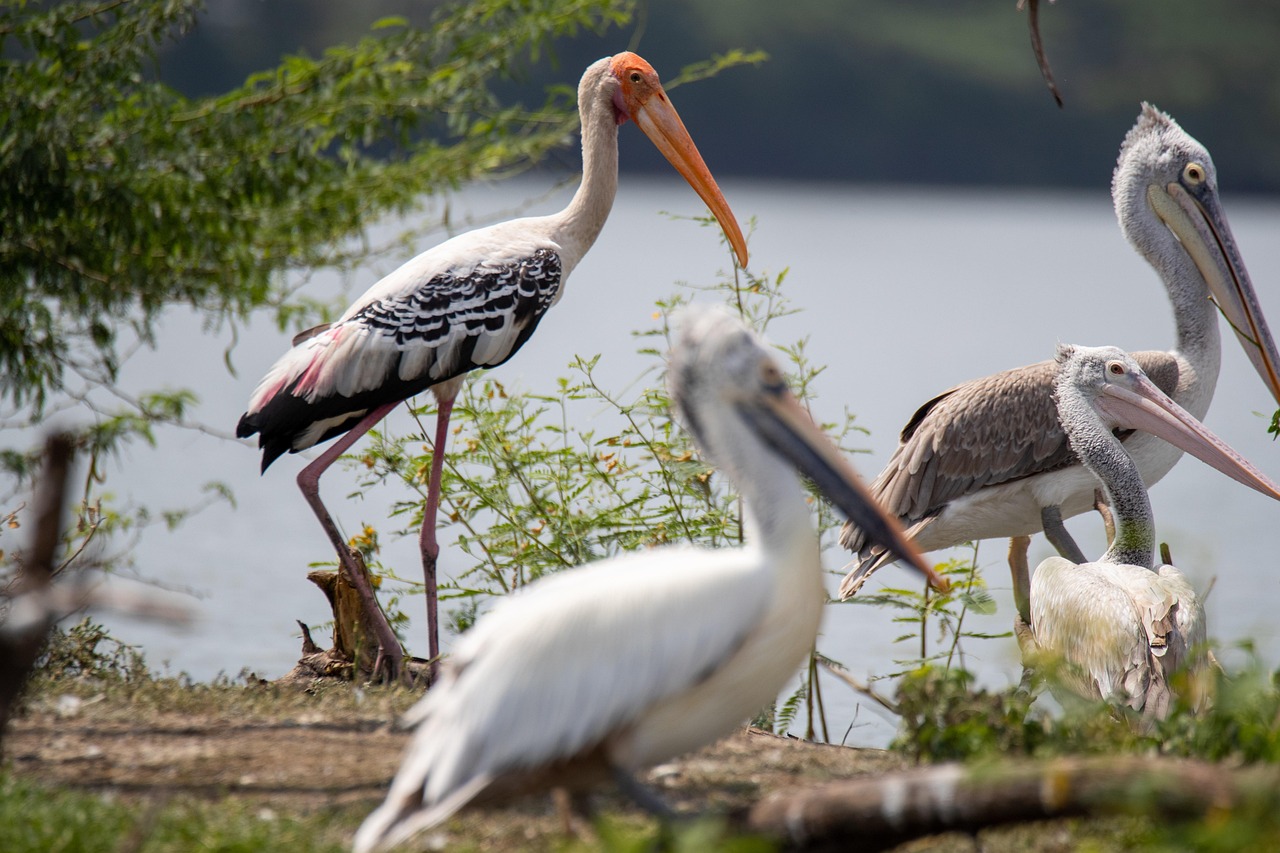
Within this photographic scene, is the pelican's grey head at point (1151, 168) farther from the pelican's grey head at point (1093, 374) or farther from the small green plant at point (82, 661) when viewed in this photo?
the small green plant at point (82, 661)

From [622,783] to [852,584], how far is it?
314cm

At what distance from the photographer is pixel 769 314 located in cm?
583

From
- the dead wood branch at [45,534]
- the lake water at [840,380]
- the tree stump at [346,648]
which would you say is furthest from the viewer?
the lake water at [840,380]

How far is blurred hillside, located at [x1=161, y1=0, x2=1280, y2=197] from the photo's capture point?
4184cm

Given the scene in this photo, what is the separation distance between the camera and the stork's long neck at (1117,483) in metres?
5.17

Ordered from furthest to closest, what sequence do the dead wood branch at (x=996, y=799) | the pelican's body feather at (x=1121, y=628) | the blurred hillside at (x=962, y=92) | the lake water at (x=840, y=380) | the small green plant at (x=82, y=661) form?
1. the blurred hillside at (x=962, y=92)
2. the lake water at (x=840, y=380)
3. the small green plant at (x=82, y=661)
4. the pelican's body feather at (x=1121, y=628)
5. the dead wood branch at (x=996, y=799)

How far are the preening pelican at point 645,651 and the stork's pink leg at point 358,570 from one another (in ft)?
6.91

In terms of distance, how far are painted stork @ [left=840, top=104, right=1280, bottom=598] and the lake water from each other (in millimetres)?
314

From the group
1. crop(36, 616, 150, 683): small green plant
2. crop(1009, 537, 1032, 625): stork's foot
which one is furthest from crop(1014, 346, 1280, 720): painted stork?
crop(36, 616, 150, 683): small green plant

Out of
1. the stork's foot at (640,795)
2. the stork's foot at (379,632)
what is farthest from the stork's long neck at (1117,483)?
the stork's foot at (640,795)

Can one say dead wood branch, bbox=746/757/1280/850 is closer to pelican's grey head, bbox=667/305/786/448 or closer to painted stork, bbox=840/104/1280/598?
pelican's grey head, bbox=667/305/786/448

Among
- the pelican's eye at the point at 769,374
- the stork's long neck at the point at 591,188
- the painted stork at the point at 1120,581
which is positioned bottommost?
the painted stork at the point at 1120,581

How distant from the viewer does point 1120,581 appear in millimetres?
4711

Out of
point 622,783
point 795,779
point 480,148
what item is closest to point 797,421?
point 622,783
